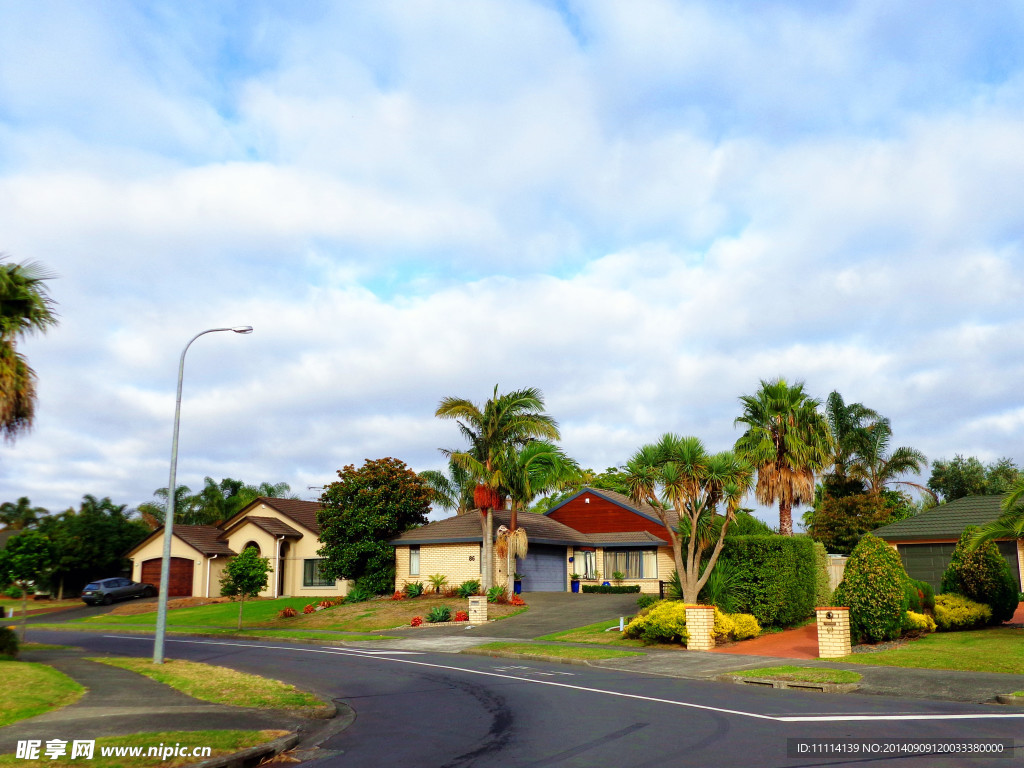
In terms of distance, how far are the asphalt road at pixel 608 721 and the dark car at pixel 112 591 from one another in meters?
36.3

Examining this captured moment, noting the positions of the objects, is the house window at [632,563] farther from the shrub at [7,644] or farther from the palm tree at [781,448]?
the shrub at [7,644]

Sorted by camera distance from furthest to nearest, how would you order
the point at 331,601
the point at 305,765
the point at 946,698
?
the point at 331,601
the point at 946,698
the point at 305,765

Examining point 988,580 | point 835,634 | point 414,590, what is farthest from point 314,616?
point 988,580

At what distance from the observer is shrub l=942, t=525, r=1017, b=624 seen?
2450 centimetres

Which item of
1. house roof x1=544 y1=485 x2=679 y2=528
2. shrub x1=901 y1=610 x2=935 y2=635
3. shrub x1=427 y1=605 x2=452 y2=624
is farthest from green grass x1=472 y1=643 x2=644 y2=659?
house roof x1=544 y1=485 x2=679 y2=528

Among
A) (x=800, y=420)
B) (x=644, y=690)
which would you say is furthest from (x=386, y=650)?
(x=800, y=420)

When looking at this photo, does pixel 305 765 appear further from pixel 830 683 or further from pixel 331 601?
pixel 331 601

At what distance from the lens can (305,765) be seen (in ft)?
32.3

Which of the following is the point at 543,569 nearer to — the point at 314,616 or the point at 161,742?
the point at 314,616

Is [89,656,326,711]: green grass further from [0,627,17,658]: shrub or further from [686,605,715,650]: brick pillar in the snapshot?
[686,605,715,650]: brick pillar

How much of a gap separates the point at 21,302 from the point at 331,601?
2681 centimetres

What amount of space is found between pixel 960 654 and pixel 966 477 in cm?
4679

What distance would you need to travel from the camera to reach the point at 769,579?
26.2 meters

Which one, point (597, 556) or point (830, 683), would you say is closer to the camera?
point (830, 683)
